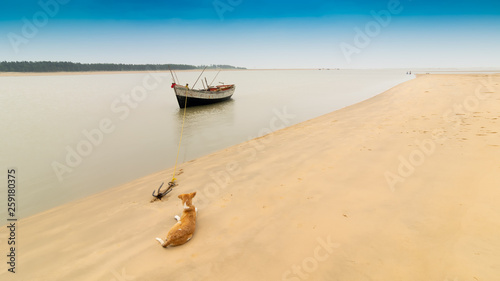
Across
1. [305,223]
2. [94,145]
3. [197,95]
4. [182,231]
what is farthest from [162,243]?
[197,95]

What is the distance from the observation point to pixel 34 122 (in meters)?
16.1

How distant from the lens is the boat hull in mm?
22484

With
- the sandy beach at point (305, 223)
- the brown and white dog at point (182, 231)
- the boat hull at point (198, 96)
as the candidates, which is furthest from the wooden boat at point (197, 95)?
the brown and white dog at point (182, 231)

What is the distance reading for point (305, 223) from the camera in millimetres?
3682

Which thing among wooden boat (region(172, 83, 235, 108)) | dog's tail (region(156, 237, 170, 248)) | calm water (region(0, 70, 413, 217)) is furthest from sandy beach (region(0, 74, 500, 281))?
wooden boat (region(172, 83, 235, 108))

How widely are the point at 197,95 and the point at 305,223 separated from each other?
22175mm

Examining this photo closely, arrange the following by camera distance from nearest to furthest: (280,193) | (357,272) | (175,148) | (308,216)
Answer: (357,272) → (308,216) → (280,193) → (175,148)

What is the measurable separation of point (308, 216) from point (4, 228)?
21.9 feet

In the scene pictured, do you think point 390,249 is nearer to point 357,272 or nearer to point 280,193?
point 357,272

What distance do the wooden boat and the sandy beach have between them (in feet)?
56.2

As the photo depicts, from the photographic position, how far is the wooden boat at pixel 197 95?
22.4 m

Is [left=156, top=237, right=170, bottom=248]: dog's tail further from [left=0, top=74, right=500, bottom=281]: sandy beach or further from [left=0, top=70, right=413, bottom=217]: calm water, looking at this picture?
[left=0, top=70, right=413, bottom=217]: calm water

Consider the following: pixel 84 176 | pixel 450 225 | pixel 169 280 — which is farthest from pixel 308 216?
pixel 84 176

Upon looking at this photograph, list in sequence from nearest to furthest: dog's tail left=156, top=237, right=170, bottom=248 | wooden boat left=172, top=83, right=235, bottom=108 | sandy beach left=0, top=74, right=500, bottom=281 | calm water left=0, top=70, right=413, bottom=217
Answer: sandy beach left=0, top=74, right=500, bottom=281 < dog's tail left=156, top=237, right=170, bottom=248 < calm water left=0, top=70, right=413, bottom=217 < wooden boat left=172, top=83, right=235, bottom=108
